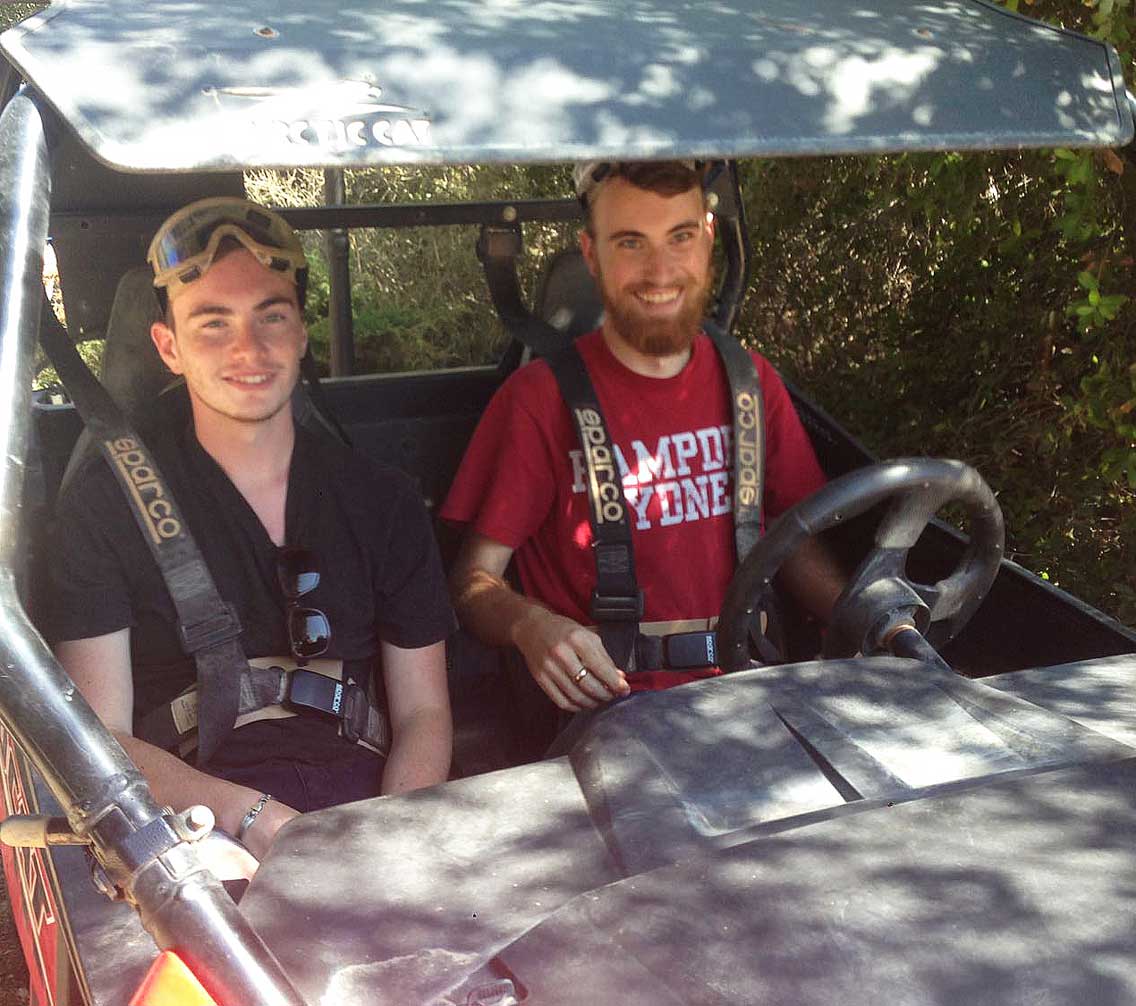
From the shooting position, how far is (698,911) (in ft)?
4.36

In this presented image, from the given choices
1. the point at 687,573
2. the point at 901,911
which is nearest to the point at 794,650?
the point at 687,573

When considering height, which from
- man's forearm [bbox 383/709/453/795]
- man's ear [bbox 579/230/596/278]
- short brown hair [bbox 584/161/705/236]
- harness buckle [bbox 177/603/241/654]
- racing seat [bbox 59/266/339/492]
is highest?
short brown hair [bbox 584/161/705/236]

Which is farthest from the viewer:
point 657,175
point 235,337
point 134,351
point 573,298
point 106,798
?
point 573,298

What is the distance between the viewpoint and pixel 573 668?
7.08ft

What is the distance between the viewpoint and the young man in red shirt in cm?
259

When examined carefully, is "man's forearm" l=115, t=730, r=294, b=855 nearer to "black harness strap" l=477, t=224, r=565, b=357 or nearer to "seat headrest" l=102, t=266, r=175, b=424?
"seat headrest" l=102, t=266, r=175, b=424

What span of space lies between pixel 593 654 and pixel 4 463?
3.42ft

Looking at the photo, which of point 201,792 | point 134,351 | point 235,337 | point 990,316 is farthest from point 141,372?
point 990,316

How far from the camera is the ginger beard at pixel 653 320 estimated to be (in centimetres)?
262

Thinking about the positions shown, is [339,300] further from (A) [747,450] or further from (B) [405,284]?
(B) [405,284]

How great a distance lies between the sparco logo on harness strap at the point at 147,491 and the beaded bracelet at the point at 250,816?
434 mm

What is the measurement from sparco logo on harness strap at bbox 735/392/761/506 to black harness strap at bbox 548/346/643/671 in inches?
9.3

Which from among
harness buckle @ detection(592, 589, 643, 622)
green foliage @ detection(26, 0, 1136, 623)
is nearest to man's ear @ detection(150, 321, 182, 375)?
→ harness buckle @ detection(592, 589, 643, 622)

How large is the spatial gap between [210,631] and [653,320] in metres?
1.03
